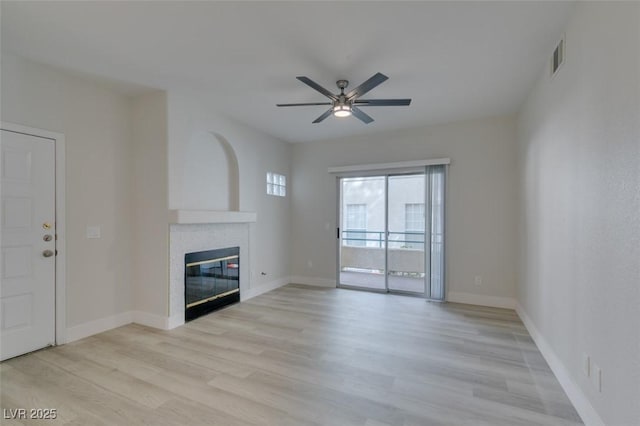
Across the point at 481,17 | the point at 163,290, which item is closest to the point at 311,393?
the point at 163,290

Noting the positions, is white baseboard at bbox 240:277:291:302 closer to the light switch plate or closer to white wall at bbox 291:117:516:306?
the light switch plate

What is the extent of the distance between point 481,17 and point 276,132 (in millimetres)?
3542

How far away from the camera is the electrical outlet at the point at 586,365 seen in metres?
1.85

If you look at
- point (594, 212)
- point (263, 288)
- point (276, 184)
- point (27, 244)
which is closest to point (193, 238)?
point (27, 244)

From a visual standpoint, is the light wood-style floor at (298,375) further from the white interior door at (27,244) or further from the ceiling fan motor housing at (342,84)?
the ceiling fan motor housing at (342,84)

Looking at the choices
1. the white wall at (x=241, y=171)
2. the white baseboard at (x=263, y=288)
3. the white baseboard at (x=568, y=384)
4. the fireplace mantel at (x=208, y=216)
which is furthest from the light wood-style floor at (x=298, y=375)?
the white wall at (x=241, y=171)

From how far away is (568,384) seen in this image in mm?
2148

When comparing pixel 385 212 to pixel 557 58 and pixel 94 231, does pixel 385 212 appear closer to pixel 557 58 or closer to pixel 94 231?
pixel 557 58

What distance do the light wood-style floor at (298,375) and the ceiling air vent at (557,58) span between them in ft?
8.42

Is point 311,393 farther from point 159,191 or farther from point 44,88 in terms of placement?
point 44,88

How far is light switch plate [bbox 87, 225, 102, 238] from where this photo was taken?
3244mm

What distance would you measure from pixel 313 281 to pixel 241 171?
2.50 meters

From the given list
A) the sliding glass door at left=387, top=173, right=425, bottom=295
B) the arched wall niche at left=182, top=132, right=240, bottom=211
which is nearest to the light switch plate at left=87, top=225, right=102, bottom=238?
the arched wall niche at left=182, top=132, right=240, bottom=211

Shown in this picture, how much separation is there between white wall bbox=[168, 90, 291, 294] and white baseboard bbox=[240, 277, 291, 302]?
30 mm
